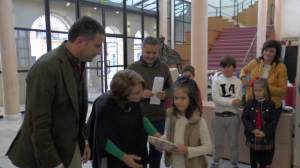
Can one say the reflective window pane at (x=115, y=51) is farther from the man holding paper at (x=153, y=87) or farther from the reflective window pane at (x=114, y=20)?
the man holding paper at (x=153, y=87)

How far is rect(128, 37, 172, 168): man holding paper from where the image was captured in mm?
2355

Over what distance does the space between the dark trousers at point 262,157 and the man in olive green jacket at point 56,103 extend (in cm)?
192

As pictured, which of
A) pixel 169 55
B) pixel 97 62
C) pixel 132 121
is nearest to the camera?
pixel 132 121

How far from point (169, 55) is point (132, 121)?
3.92 meters

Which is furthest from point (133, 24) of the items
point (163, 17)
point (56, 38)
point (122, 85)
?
point (122, 85)

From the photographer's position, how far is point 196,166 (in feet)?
6.40

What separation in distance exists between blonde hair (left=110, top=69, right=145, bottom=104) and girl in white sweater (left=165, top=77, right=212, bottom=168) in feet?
1.32

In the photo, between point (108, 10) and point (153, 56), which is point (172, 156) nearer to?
point (153, 56)

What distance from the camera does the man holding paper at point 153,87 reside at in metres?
2.36

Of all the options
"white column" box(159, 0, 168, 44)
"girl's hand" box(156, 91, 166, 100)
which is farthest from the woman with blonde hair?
"white column" box(159, 0, 168, 44)

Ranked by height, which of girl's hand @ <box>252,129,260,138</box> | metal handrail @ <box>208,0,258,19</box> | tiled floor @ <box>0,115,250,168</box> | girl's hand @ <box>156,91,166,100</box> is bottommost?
tiled floor @ <box>0,115,250,168</box>

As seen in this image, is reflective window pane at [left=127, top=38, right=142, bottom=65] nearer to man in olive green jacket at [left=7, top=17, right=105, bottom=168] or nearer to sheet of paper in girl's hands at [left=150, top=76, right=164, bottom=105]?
sheet of paper in girl's hands at [left=150, top=76, right=164, bottom=105]

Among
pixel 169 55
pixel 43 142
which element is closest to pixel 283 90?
pixel 43 142

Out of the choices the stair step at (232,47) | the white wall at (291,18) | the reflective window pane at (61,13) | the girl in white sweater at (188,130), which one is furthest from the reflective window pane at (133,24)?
the girl in white sweater at (188,130)
